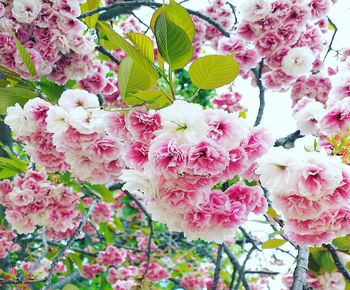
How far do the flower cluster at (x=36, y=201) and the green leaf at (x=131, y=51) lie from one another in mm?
1195

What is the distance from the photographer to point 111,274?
13.1 feet

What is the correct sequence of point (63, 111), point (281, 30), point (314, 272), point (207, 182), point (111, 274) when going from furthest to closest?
point (111, 274) → point (281, 30) → point (314, 272) → point (63, 111) → point (207, 182)

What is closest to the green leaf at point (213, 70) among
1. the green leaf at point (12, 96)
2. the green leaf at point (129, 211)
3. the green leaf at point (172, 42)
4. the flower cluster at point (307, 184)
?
the green leaf at point (172, 42)

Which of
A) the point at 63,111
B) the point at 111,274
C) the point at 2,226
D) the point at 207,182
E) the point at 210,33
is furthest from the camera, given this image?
the point at 111,274

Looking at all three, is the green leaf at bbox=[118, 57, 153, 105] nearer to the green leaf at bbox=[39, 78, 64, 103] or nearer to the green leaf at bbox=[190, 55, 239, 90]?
the green leaf at bbox=[190, 55, 239, 90]

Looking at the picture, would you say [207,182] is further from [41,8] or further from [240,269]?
[240,269]

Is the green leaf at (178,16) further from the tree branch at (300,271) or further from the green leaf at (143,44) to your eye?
the tree branch at (300,271)

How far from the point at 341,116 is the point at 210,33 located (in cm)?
243

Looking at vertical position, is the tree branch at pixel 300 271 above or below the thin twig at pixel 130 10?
below

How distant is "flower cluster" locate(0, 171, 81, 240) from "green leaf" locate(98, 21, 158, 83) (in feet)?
3.92

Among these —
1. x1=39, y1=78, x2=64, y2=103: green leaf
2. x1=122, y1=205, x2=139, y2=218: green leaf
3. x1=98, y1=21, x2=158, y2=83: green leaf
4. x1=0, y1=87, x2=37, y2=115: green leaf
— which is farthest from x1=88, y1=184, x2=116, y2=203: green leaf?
x1=122, y1=205, x2=139, y2=218: green leaf

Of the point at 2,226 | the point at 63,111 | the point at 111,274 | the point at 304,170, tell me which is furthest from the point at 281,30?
the point at 111,274

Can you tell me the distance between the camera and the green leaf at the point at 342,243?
5.31 feet

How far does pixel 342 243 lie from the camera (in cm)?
163
